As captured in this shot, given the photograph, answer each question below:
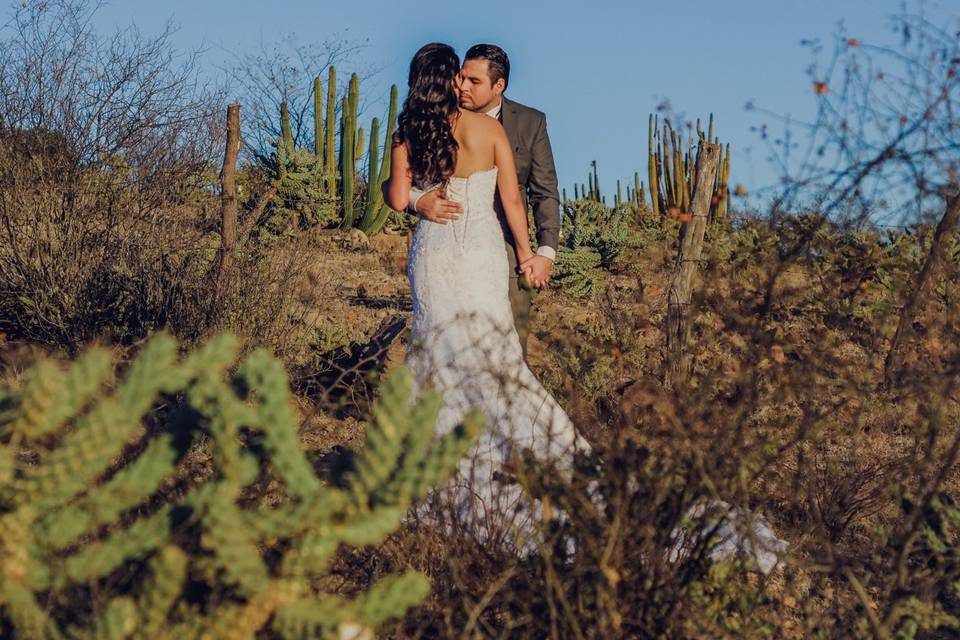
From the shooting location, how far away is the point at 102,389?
4246mm

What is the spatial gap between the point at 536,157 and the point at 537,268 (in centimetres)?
65

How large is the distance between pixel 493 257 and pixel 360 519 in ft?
9.31

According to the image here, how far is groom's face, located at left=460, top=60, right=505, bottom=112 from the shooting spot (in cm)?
509

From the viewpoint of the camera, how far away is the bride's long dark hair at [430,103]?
4523 mm

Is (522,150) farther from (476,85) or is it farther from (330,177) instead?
(330,177)

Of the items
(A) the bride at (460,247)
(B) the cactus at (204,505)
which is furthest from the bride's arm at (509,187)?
(B) the cactus at (204,505)

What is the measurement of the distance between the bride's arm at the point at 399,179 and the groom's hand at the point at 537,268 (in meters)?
0.68

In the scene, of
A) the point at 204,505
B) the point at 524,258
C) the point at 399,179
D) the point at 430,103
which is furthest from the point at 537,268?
the point at 204,505

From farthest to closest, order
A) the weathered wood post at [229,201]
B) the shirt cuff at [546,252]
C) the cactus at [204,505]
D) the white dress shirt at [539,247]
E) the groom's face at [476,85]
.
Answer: the weathered wood post at [229,201], the shirt cuff at [546,252], the groom's face at [476,85], the white dress shirt at [539,247], the cactus at [204,505]

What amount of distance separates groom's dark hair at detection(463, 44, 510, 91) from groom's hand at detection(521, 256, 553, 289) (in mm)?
855

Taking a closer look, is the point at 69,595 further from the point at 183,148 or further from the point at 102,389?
the point at 183,148

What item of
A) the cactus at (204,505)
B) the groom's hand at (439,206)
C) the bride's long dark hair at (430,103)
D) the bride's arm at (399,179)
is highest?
the bride's long dark hair at (430,103)

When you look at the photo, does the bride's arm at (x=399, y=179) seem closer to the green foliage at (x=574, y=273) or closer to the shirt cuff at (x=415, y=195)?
the shirt cuff at (x=415, y=195)

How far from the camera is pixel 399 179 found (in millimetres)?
4730
